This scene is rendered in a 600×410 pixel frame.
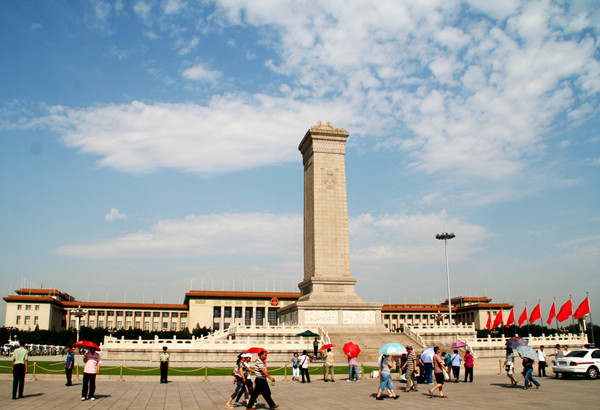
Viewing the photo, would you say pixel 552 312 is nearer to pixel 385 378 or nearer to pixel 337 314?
pixel 337 314

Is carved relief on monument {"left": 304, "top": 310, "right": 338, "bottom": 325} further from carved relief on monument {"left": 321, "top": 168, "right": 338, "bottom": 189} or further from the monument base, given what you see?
carved relief on monument {"left": 321, "top": 168, "right": 338, "bottom": 189}

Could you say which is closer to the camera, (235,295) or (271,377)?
(271,377)

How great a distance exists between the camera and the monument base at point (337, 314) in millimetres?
46125

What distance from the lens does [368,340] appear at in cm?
4112

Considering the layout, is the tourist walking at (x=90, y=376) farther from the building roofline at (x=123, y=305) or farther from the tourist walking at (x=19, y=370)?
the building roofline at (x=123, y=305)

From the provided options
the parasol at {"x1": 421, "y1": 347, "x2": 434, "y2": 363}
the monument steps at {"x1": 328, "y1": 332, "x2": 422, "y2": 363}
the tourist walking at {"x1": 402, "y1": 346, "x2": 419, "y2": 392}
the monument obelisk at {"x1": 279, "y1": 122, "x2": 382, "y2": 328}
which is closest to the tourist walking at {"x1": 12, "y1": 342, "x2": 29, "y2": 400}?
the tourist walking at {"x1": 402, "y1": 346, "x2": 419, "y2": 392}

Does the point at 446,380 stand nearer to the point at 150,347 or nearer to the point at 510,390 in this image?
the point at 510,390

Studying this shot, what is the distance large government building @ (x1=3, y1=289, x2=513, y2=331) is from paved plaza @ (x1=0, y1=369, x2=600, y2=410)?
76.6m

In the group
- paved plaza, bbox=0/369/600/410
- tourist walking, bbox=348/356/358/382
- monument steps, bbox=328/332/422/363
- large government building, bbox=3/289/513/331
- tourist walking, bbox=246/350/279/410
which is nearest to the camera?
tourist walking, bbox=246/350/279/410

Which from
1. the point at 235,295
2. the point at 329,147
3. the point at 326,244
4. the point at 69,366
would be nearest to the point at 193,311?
the point at 235,295

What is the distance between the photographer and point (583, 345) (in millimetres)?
41938

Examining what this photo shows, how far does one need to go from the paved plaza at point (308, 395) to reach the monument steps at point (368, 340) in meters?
14.0

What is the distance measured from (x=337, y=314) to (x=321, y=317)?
155 cm

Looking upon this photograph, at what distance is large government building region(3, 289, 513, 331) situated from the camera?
99.0 m
